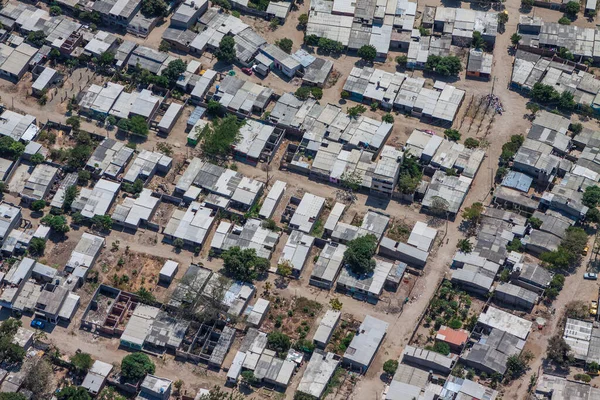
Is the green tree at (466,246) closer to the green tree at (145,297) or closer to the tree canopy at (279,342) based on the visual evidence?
the tree canopy at (279,342)

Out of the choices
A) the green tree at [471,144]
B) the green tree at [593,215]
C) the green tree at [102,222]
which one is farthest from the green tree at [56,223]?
the green tree at [593,215]

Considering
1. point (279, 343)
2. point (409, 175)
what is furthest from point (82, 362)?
point (409, 175)

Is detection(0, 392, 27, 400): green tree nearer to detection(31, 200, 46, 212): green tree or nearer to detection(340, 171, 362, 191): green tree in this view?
detection(31, 200, 46, 212): green tree

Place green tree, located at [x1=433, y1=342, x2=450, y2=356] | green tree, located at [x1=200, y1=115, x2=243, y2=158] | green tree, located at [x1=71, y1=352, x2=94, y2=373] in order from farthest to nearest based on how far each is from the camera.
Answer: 1. green tree, located at [x1=200, y1=115, x2=243, y2=158]
2. green tree, located at [x1=433, y1=342, x2=450, y2=356]
3. green tree, located at [x1=71, y1=352, x2=94, y2=373]

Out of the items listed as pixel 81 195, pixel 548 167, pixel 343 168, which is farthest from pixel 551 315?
pixel 81 195

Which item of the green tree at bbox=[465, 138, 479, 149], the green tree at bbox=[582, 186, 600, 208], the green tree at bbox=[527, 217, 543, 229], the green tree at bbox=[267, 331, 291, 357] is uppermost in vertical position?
the green tree at bbox=[465, 138, 479, 149]

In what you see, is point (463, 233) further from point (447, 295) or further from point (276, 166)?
point (276, 166)

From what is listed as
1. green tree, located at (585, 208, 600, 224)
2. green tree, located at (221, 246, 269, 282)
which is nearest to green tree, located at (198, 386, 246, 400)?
green tree, located at (221, 246, 269, 282)
